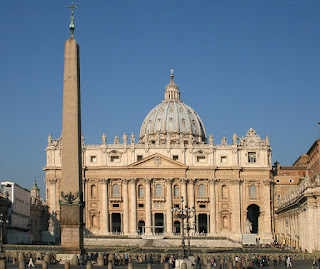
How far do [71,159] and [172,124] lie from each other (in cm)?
9567

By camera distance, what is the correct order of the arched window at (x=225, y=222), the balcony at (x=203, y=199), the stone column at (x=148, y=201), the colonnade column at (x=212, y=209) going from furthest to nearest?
the balcony at (x=203, y=199), the arched window at (x=225, y=222), the stone column at (x=148, y=201), the colonnade column at (x=212, y=209)

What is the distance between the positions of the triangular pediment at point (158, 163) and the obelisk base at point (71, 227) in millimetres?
63504

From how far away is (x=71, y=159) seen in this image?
1527 inches

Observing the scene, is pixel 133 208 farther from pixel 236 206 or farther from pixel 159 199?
pixel 236 206

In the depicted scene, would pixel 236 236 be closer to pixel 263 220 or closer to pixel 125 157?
pixel 263 220

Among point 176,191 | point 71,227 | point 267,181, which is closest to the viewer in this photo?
point 71,227

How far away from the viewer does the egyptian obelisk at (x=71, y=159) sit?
1519 inches

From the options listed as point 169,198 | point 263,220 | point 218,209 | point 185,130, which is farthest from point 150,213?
point 185,130

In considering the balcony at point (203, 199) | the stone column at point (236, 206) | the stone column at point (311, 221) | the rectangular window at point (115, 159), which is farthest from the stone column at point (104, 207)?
the stone column at point (311, 221)

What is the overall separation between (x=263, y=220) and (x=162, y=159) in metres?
17.1

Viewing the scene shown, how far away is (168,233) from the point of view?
327 ft

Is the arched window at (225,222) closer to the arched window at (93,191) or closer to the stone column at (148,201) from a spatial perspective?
the stone column at (148,201)

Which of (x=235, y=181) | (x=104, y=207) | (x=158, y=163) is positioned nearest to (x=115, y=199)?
(x=104, y=207)

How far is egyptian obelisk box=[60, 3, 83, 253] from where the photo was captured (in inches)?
1519
